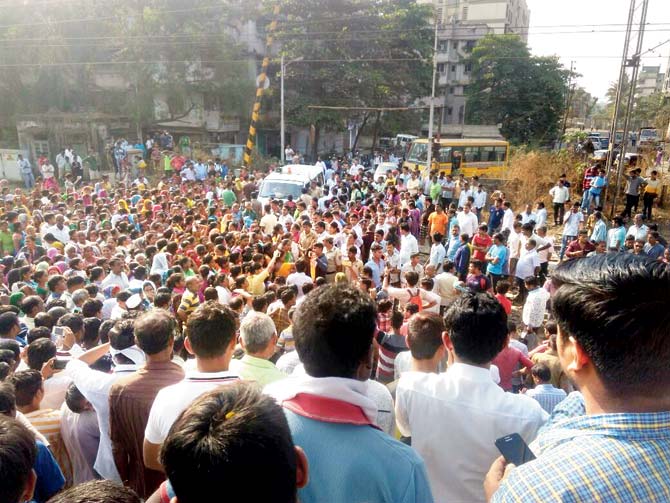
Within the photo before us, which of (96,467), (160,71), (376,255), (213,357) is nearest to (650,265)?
(213,357)

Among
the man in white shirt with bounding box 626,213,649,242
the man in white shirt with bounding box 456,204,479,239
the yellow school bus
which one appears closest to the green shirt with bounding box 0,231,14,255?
the man in white shirt with bounding box 456,204,479,239

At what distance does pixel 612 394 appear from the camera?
48.8 inches

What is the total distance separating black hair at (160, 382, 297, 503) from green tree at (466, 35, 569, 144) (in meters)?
36.3

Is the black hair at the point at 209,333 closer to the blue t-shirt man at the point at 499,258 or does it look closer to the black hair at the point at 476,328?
the black hair at the point at 476,328

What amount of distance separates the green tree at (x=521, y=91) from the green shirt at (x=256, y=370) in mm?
34854

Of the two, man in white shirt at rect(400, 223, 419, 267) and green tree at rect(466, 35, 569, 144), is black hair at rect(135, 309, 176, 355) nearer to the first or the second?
man in white shirt at rect(400, 223, 419, 267)

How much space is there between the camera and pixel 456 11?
53719 mm

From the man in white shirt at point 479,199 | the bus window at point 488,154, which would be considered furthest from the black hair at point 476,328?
the bus window at point 488,154

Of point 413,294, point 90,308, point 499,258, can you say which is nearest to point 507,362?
point 413,294

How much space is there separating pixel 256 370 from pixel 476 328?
1.33 metres

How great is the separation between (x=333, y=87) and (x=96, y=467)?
2632 cm

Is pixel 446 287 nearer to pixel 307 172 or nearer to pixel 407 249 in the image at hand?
→ pixel 407 249

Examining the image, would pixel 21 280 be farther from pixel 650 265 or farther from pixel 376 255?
pixel 650 265

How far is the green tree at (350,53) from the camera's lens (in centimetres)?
2692
